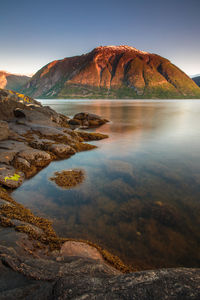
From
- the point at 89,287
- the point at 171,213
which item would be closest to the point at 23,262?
the point at 89,287

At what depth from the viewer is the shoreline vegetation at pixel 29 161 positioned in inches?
235

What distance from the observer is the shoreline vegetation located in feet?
19.6

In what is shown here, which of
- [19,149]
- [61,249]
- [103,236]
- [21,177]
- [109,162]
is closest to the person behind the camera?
[61,249]

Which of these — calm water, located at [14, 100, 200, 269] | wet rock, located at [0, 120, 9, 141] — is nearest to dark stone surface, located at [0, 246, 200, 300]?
calm water, located at [14, 100, 200, 269]

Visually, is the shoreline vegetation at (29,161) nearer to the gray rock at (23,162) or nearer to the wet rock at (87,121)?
the gray rock at (23,162)

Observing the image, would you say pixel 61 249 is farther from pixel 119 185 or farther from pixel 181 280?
pixel 119 185

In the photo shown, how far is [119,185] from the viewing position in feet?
36.9

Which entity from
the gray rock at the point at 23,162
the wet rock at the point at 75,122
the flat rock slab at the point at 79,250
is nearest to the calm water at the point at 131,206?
the flat rock slab at the point at 79,250

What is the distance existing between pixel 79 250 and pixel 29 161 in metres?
9.16

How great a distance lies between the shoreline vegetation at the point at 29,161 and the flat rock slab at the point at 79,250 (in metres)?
0.18

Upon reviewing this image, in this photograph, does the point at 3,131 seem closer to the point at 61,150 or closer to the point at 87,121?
the point at 61,150

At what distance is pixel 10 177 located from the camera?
10.5 m

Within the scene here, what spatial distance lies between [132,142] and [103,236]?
16823mm

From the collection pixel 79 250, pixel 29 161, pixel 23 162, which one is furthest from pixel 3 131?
pixel 79 250
